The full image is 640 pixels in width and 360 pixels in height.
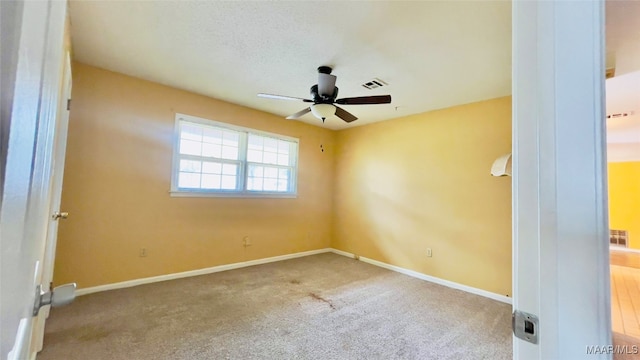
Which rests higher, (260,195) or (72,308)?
(260,195)

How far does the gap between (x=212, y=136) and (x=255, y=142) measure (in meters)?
0.73

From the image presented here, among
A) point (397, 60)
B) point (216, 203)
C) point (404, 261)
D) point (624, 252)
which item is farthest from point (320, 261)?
point (624, 252)

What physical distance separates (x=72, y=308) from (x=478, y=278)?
4659 millimetres

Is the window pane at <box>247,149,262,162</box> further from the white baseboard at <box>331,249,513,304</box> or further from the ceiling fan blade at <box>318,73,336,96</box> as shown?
the white baseboard at <box>331,249,513,304</box>

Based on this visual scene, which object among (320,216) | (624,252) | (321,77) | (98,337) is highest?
(321,77)

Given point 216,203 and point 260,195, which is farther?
point 260,195

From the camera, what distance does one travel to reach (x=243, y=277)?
12.2ft

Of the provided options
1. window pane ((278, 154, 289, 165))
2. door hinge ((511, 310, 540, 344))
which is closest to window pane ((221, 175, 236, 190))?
window pane ((278, 154, 289, 165))

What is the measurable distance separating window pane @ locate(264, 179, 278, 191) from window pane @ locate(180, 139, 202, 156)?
1.24m

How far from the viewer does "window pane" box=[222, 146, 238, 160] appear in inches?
162

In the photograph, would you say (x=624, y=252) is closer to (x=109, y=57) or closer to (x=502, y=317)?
(x=502, y=317)

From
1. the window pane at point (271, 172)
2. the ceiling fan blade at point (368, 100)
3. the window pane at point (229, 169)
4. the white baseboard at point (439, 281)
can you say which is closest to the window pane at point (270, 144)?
the window pane at point (271, 172)

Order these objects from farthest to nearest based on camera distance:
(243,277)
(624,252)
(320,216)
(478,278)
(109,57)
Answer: (320,216), (243,277), (478,278), (109,57), (624,252)

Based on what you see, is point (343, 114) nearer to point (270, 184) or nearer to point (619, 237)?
point (270, 184)
